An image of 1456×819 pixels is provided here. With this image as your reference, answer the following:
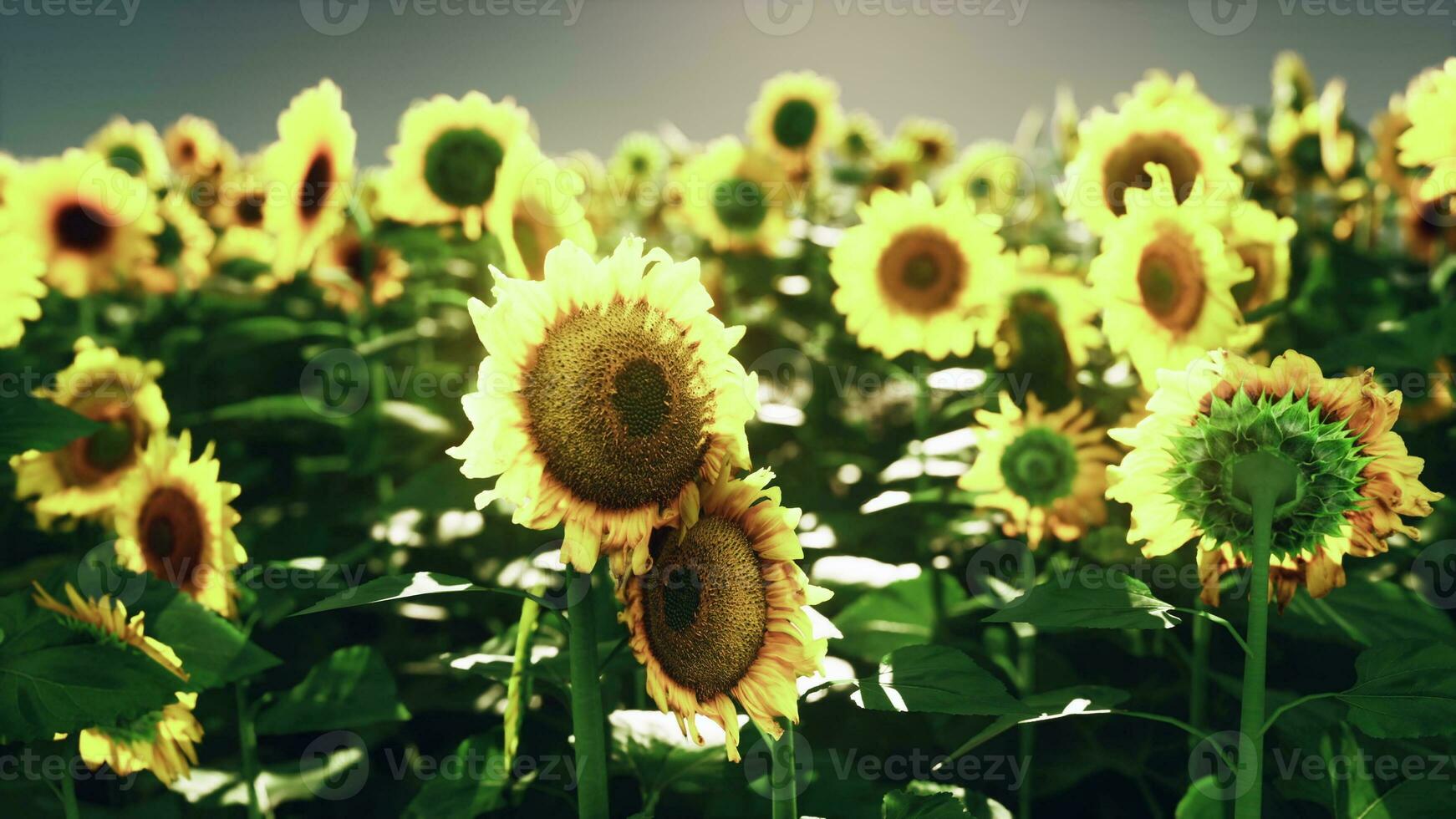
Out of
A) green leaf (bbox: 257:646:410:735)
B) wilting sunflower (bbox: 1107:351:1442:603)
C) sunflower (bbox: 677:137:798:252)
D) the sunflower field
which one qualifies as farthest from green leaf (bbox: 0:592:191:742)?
sunflower (bbox: 677:137:798:252)

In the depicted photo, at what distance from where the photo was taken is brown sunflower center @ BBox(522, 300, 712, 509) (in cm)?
90

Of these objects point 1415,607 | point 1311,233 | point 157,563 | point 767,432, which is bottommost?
point 1415,607

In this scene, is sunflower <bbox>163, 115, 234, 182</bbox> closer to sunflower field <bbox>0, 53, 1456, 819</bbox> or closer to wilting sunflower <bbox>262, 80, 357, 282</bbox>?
sunflower field <bbox>0, 53, 1456, 819</bbox>

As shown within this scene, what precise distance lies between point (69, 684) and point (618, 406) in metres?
0.65

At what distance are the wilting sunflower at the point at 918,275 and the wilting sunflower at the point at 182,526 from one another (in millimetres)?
1201

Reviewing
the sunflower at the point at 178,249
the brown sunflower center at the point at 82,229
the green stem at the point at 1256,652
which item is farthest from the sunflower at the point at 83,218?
the green stem at the point at 1256,652

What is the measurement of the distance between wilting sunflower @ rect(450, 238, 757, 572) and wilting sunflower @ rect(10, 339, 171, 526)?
41.7 inches

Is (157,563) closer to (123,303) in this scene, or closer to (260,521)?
(260,521)

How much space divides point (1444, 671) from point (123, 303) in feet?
11.6

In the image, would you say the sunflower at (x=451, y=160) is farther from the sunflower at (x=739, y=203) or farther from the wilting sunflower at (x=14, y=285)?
the sunflower at (x=739, y=203)

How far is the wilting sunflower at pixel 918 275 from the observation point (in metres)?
1.98

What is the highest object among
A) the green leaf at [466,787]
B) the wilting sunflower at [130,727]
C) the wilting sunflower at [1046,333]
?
the wilting sunflower at [1046,333]

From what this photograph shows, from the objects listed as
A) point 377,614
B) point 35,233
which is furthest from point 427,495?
point 35,233

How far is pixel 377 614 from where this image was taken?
2.12 m
